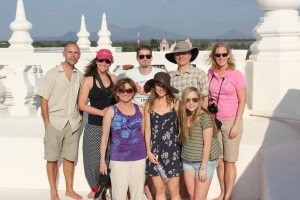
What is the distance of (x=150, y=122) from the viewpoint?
417 centimetres

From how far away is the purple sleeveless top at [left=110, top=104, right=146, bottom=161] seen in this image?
4078mm

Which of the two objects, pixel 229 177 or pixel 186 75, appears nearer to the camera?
pixel 186 75

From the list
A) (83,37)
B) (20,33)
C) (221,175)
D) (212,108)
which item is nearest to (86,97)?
(212,108)

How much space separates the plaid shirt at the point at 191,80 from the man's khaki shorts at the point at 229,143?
0.41 meters

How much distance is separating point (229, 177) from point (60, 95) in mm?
1999

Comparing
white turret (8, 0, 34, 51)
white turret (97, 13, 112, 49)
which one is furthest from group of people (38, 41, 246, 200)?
white turret (97, 13, 112, 49)

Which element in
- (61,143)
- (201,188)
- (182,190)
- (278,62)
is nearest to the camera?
(201,188)

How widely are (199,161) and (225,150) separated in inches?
18.9

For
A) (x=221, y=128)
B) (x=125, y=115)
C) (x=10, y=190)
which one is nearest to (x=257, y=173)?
(x=221, y=128)

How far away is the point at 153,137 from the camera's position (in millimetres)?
4199

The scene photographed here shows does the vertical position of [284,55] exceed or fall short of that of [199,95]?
it exceeds it

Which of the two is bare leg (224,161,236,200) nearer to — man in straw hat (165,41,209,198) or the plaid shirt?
man in straw hat (165,41,209,198)

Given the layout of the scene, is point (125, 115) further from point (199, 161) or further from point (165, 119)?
point (199, 161)

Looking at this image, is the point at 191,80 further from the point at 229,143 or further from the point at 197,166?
the point at 197,166
